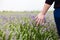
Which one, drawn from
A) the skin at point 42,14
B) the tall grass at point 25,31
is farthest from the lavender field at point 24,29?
the skin at point 42,14

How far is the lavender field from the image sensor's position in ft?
4.21

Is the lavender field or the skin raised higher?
the skin

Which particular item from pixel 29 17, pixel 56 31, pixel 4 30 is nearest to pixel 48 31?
pixel 56 31

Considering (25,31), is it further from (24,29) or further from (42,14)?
(42,14)

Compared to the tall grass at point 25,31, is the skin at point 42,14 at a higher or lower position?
higher

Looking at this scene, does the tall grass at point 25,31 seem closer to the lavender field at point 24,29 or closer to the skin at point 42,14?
the lavender field at point 24,29

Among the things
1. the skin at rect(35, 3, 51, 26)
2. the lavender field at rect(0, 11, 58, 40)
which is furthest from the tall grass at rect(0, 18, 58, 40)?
the skin at rect(35, 3, 51, 26)

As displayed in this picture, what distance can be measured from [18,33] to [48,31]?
0.24 meters

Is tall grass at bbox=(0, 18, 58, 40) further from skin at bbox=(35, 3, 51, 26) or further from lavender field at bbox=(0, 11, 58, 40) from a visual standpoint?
skin at bbox=(35, 3, 51, 26)

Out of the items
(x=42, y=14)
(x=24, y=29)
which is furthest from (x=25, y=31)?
(x=42, y=14)

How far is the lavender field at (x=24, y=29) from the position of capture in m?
1.28

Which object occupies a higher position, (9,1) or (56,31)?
(9,1)

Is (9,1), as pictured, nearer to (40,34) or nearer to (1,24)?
(1,24)

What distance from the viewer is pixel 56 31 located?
143cm
